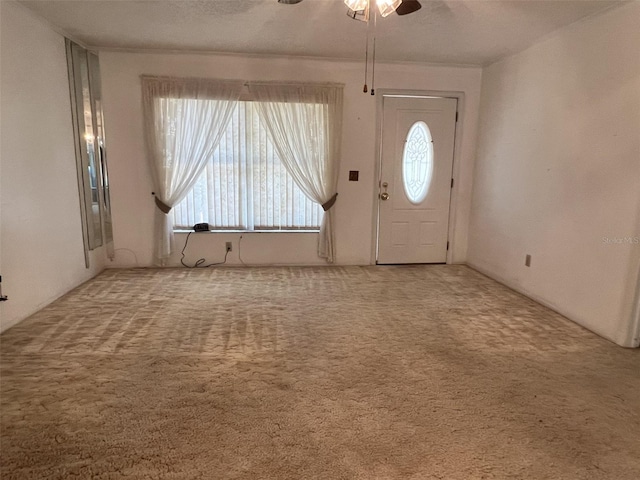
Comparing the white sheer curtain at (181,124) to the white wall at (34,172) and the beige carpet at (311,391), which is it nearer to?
the white wall at (34,172)

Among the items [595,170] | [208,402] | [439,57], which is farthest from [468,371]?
[439,57]

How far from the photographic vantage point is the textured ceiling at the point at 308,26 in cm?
310

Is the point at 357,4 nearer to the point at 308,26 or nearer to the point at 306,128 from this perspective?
the point at 308,26

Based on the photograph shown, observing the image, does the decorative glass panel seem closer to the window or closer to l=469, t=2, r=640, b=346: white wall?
l=469, t=2, r=640, b=346: white wall

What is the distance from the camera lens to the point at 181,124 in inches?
180

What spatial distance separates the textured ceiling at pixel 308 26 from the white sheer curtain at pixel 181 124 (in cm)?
40

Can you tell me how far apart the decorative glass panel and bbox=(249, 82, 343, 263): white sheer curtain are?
36.6 inches

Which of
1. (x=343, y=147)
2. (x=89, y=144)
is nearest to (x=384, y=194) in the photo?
(x=343, y=147)

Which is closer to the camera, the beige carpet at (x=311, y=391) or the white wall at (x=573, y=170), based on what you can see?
the beige carpet at (x=311, y=391)

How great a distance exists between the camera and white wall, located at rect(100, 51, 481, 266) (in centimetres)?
454

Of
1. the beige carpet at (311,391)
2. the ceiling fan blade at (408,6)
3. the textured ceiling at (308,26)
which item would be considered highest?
the textured ceiling at (308,26)

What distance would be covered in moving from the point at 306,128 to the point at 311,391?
128 inches

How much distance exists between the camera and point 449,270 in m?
5.06

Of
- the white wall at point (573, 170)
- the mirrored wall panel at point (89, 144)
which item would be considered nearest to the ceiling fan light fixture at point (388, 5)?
the white wall at point (573, 170)
